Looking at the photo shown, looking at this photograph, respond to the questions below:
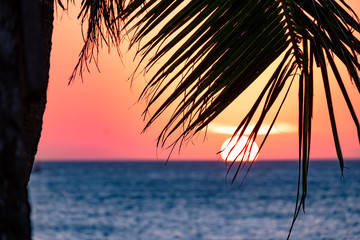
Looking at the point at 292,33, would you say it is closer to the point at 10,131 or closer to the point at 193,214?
the point at 10,131

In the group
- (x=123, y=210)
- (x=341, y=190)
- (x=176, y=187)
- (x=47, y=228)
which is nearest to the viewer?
(x=47, y=228)

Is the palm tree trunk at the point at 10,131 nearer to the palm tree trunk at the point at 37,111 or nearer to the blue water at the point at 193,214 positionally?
the palm tree trunk at the point at 37,111

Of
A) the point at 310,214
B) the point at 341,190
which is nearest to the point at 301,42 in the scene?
the point at 310,214

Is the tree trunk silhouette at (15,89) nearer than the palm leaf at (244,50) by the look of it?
Yes

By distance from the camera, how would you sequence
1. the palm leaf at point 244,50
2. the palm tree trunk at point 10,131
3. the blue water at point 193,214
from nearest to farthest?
the palm tree trunk at point 10,131
the palm leaf at point 244,50
the blue water at point 193,214

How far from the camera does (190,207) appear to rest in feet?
99.5

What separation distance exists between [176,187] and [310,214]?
2173 cm

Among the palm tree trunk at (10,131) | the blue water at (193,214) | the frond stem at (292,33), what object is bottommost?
the blue water at (193,214)

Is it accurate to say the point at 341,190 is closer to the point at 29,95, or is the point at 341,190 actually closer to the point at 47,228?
the point at 47,228

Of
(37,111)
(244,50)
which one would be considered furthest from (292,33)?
(37,111)

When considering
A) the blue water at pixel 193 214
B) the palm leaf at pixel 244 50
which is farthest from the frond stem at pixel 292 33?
the blue water at pixel 193 214

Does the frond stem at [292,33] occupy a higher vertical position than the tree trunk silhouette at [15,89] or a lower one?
higher

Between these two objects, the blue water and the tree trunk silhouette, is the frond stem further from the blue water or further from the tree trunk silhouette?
the blue water

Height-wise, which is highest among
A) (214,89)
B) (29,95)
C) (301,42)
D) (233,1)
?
(233,1)
